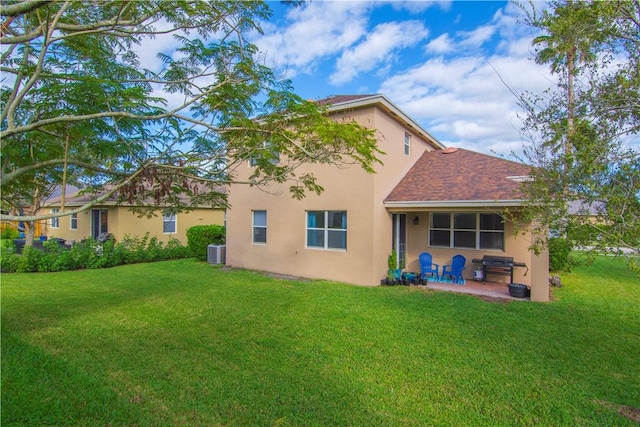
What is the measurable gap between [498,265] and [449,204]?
2643 millimetres

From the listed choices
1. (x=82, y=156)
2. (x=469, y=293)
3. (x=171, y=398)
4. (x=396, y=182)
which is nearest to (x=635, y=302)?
(x=469, y=293)

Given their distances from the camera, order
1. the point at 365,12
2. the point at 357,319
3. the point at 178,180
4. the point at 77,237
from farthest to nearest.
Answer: the point at 77,237 → the point at 365,12 → the point at 357,319 → the point at 178,180

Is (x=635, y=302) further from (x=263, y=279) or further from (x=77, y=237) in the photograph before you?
(x=77, y=237)

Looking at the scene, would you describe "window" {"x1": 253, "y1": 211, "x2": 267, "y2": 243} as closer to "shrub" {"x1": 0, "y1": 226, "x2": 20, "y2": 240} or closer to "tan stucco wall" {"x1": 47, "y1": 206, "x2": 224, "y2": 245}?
"tan stucco wall" {"x1": 47, "y1": 206, "x2": 224, "y2": 245}

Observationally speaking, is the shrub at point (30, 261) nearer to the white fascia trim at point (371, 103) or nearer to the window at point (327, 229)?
the window at point (327, 229)

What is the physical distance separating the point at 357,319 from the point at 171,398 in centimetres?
405

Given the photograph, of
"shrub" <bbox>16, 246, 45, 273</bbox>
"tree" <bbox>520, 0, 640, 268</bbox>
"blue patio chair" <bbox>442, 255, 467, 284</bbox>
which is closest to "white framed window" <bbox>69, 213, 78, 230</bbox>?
"shrub" <bbox>16, 246, 45, 273</bbox>

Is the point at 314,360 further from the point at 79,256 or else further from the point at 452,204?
the point at 79,256

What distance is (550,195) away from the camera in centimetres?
389

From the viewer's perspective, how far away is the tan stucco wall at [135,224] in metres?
18.7

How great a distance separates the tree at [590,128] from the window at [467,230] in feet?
25.5

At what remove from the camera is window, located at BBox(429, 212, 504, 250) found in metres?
11.5

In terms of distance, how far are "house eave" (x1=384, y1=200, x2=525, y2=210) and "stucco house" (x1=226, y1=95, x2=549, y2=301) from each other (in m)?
0.03

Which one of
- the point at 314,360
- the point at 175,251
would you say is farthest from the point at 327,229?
the point at 175,251
